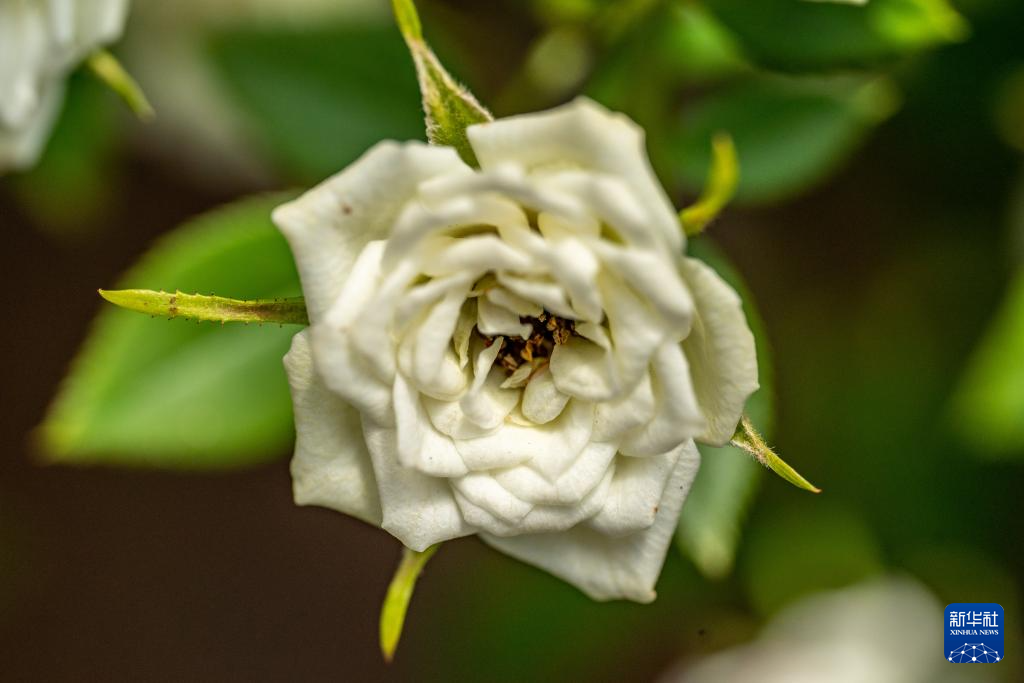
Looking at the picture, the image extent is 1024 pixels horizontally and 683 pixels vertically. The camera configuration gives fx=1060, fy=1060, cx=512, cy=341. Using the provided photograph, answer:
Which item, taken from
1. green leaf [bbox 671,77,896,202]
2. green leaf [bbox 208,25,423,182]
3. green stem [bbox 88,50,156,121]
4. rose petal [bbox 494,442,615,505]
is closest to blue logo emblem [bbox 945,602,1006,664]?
green leaf [bbox 671,77,896,202]

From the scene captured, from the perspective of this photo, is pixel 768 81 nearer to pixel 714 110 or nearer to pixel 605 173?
pixel 714 110

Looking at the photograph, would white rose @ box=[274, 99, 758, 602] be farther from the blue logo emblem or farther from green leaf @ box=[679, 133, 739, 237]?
the blue logo emblem

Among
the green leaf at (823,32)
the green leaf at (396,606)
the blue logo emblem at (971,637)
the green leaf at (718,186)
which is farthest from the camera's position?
the blue logo emblem at (971,637)

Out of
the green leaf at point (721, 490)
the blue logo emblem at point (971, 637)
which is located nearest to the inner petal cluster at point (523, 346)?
the green leaf at point (721, 490)

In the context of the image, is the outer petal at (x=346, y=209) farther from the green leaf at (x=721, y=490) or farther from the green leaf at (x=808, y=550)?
the green leaf at (x=808, y=550)

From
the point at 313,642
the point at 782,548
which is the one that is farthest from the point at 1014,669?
the point at 313,642

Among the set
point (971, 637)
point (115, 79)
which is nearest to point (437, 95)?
point (115, 79)
